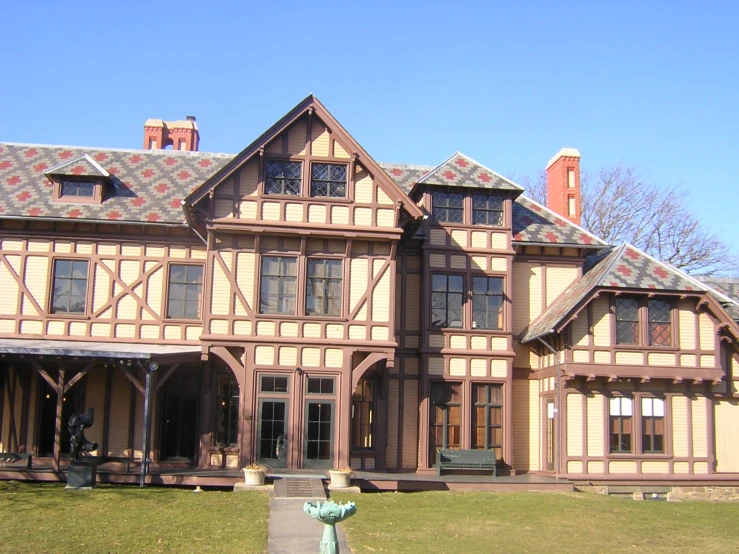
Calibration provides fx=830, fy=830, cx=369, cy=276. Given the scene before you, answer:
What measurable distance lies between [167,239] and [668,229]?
25.7 meters

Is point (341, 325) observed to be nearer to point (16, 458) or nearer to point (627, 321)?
point (627, 321)

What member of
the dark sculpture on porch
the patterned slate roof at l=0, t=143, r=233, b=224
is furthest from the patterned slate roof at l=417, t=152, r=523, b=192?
the dark sculpture on porch

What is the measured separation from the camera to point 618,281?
2338cm

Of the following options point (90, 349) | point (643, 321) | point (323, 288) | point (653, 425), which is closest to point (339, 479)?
point (323, 288)

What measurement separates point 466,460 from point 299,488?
584 cm

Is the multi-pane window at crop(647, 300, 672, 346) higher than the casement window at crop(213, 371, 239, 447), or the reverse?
the multi-pane window at crop(647, 300, 672, 346)

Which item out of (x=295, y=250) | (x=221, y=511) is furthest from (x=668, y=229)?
(x=221, y=511)

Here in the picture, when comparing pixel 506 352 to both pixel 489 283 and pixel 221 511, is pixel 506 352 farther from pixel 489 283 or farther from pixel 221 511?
pixel 221 511

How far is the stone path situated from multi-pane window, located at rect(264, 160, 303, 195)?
305 inches

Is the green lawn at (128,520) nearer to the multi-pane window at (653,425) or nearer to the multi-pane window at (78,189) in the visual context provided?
the multi-pane window at (78,189)

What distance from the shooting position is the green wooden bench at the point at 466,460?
898 inches

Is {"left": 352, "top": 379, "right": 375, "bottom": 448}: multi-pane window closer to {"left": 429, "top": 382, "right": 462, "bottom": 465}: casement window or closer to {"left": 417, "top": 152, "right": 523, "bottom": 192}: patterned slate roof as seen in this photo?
{"left": 429, "top": 382, "right": 462, "bottom": 465}: casement window

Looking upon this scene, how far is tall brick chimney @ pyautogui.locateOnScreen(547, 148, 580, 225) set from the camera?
2808cm

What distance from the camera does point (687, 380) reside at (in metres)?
Answer: 23.5
